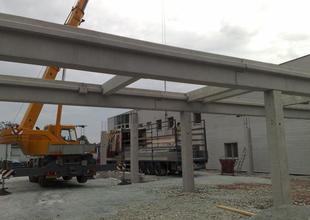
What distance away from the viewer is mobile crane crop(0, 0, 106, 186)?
18172 mm

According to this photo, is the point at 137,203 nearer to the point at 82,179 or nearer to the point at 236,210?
the point at 236,210

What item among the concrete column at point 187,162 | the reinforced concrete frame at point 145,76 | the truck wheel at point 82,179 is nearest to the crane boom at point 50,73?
the truck wheel at point 82,179

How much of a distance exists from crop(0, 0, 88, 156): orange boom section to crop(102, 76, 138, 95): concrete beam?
5.85m

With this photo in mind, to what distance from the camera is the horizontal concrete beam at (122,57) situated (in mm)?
7801

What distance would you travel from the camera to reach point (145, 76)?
31.9ft

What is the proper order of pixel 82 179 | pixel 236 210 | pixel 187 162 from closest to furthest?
1. pixel 236 210
2. pixel 187 162
3. pixel 82 179

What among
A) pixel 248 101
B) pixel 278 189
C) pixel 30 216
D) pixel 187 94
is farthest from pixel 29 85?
pixel 248 101

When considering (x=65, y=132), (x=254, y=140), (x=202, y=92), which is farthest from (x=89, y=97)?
(x=254, y=140)

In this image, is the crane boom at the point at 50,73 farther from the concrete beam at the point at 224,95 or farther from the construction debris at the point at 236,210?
the construction debris at the point at 236,210

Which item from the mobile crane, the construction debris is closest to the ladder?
the mobile crane

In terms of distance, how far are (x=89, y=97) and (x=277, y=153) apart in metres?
6.51

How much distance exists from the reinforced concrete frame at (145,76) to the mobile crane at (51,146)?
5.31 metres

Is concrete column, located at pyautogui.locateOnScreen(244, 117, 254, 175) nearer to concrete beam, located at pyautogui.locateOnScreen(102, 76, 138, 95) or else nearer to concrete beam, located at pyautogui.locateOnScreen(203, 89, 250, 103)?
concrete beam, located at pyautogui.locateOnScreen(203, 89, 250, 103)

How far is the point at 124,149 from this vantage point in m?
31.7
